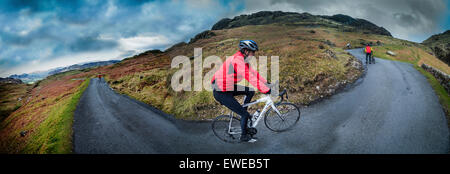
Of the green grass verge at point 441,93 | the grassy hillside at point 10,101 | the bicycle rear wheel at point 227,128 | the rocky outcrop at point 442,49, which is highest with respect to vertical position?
the rocky outcrop at point 442,49

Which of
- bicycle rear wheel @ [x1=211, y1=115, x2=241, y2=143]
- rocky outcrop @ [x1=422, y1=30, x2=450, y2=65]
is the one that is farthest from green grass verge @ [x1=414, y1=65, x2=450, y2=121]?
rocky outcrop @ [x1=422, y1=30, x2=450, y2=65]

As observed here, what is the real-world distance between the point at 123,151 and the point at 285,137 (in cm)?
539

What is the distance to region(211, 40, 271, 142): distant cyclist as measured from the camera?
13.0 feet

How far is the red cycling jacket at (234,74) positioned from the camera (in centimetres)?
395

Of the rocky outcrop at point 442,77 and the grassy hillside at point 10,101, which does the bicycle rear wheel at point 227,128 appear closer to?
the rocky outcrop at point 442,77

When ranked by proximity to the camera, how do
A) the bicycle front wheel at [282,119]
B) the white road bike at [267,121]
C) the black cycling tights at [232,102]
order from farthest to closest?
the bicycle front wheel at [282,119] < the white road bike at [267,121] < the black cycling tights at [232,102]

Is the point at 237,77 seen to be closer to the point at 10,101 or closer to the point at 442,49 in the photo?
the point at 10,101

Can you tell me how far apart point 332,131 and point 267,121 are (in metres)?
1.94

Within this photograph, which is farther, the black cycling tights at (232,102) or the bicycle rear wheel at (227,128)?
the bicycle rear wheel at (227,128)

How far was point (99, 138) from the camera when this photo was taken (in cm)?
668

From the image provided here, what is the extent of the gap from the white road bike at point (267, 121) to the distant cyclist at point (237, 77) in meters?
0.48

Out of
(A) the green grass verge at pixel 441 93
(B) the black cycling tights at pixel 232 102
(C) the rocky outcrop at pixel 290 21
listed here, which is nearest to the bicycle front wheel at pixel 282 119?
(B) the black cycling tights at pixel 232 102

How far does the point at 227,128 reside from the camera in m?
5.19
